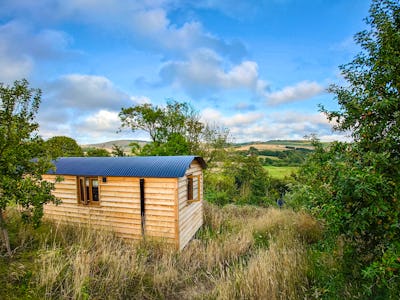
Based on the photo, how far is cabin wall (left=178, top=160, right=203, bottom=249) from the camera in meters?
6.32

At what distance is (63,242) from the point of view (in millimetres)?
4762

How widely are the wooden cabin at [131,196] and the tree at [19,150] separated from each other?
2806 mm

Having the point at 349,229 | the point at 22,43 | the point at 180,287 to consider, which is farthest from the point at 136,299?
the point at 22,43

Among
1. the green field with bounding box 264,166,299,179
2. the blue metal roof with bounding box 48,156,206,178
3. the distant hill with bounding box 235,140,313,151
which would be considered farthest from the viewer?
the green field with bounding box 264,166,299,179

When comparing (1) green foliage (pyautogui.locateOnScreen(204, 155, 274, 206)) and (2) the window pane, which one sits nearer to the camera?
(2) the window pane

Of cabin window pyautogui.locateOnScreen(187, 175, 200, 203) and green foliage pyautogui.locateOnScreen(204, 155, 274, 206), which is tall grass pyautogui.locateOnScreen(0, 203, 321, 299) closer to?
cabin window pyautogui.locateOnScreen(187, 175, 200, 203)

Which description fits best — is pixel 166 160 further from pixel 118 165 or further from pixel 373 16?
pixel 373 16

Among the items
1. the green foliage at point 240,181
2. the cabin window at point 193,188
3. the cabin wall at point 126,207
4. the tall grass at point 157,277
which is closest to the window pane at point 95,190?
the cabin wall at point 126,207

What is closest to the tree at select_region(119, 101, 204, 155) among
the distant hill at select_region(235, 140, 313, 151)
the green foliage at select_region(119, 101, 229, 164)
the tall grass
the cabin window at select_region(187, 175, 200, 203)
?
the green foliage at select_region(119, 101, 229, 164)

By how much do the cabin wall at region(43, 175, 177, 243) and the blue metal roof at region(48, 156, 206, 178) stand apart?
22 cm

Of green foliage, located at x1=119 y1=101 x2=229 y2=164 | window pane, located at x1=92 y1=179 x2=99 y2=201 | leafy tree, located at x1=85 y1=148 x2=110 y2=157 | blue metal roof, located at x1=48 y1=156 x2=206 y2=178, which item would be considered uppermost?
green foliage, located at x1=119 y1=101 x2=229 y2=164

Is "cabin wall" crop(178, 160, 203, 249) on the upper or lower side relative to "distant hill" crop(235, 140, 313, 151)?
lower

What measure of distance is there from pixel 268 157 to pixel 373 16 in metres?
18.7

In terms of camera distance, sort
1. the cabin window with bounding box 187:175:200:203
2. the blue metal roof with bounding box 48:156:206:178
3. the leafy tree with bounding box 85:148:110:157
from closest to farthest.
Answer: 1. the blue metal roof with bounding box 48:156:206:178
2. the cabin window with bounding box 187:175:200:203
3. the leafy tree with bounding box 85:148:110:157
